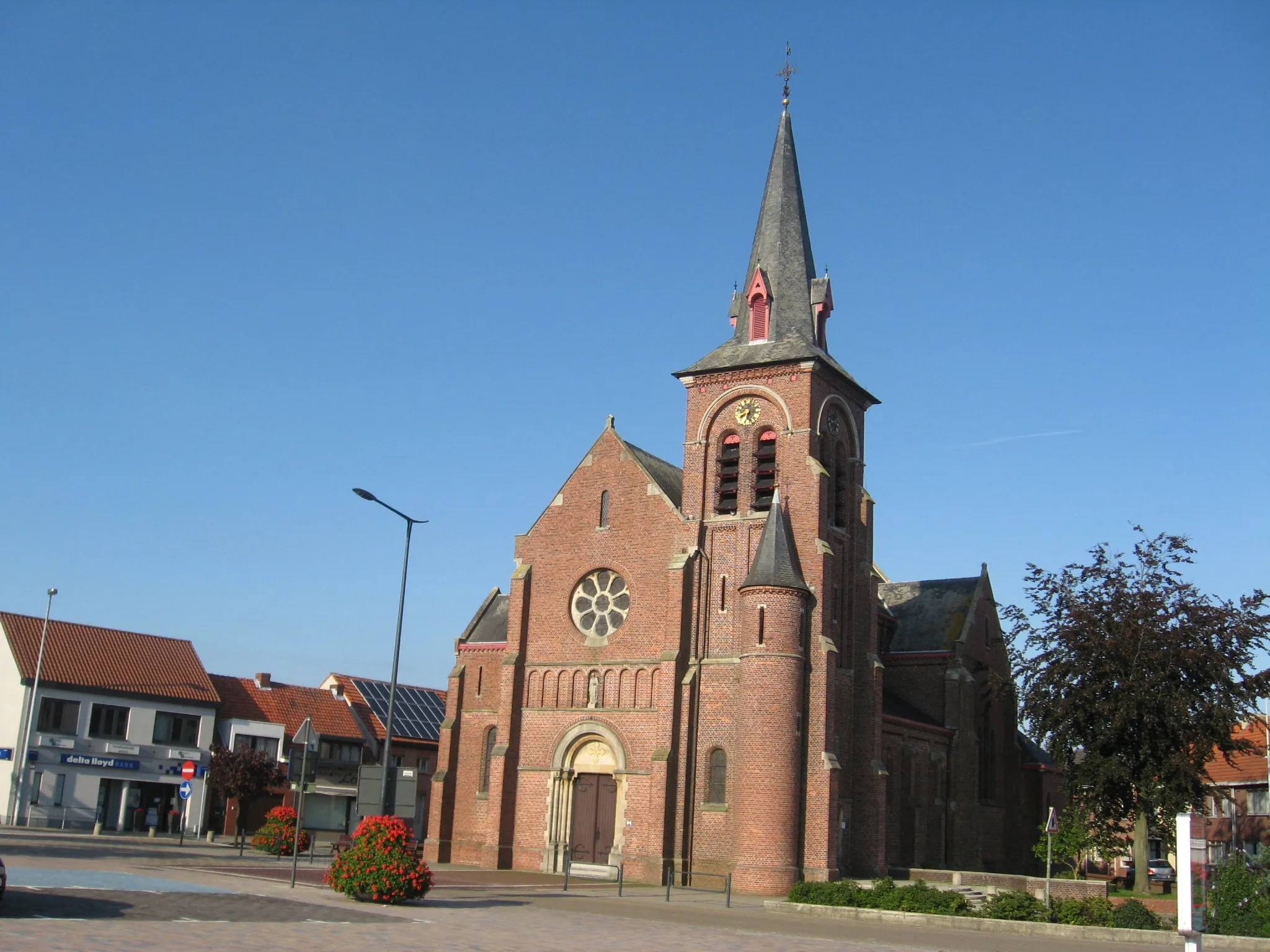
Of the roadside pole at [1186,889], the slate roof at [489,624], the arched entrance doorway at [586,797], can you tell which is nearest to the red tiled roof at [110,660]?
the slate roof at [489,624]

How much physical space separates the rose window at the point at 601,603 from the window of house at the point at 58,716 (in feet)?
80.9

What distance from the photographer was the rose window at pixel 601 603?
4000cm

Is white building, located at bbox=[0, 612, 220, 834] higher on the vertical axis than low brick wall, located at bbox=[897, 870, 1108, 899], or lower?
higher

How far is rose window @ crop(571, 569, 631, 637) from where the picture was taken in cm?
4000

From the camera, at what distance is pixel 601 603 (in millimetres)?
40406

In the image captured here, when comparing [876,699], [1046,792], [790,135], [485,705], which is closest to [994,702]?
[1046,792]

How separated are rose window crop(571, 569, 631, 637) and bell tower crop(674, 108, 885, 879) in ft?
9.71

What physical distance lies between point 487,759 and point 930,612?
18884 millimetres

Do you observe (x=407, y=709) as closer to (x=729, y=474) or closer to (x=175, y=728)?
(x=175, y=728)

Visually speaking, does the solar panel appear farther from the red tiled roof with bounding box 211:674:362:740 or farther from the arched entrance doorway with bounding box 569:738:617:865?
the arched entrance doorway with bounding box 569:738:617:865

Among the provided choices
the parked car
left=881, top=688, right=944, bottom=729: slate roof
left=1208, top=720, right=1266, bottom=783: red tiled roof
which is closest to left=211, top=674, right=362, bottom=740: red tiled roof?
left=881, top=688, right=944, bottom=729: slate roof

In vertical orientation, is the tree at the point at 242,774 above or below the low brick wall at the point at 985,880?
above

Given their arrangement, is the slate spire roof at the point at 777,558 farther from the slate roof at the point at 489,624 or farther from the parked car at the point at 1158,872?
the parked car at the point at 1158,872

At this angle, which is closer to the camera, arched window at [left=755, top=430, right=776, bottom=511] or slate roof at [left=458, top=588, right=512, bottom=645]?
arched window at [left=755, top=430, right=776, bottom=511]
